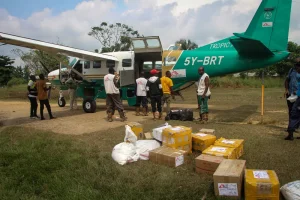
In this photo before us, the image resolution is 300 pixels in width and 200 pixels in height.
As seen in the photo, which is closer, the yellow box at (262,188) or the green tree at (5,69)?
the yellow box at (262,188)

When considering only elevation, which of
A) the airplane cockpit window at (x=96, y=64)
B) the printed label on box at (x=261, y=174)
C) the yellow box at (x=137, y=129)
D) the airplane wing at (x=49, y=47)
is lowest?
the printed label on box at (x=261, y=174)

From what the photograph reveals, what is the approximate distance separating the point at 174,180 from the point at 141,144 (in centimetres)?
159

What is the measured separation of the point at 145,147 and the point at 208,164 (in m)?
1.55

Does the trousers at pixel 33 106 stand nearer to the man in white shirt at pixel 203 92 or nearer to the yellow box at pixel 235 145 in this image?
the man in white shirt at pixel 203 92

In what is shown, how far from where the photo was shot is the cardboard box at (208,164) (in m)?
4.35

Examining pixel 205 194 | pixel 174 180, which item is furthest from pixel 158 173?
pixel 205 194

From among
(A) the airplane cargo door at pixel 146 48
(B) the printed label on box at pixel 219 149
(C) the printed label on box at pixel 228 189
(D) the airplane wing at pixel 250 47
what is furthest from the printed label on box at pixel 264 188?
(A) the airplane cargo door at pixel 146 48

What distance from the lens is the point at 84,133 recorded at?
25.5ft

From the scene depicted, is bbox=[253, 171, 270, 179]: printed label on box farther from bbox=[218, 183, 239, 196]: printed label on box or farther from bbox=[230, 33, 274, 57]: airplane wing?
bbox=[230, 33, 274, 57]: airplane wing

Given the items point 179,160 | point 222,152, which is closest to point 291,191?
point 222,152

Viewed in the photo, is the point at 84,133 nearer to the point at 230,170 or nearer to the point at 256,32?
the point at 230,170

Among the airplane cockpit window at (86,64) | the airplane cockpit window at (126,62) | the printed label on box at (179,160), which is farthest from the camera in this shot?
the airplane cockpit window at (86,64)

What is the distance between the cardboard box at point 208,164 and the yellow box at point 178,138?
0.94 metres

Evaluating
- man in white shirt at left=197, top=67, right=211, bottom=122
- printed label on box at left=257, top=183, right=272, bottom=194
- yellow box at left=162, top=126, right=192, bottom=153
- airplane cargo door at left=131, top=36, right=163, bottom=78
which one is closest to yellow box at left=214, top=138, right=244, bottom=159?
yellow box at left=162, top=126, right=192, bottom=153
